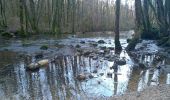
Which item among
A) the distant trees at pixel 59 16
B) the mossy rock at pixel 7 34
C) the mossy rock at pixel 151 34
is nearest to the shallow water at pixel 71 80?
the mossy rock at pixel 151 34

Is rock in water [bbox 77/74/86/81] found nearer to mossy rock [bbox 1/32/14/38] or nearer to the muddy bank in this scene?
the muddy bank

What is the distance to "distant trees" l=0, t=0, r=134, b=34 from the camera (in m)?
36.6

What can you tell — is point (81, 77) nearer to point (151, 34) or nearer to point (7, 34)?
point (151, 34)

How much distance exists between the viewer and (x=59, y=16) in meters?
39.8

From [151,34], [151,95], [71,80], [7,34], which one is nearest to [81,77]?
[71,80]

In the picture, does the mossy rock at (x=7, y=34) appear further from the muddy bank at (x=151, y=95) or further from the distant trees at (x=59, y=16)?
the muddy bank at (x=151, y=95)

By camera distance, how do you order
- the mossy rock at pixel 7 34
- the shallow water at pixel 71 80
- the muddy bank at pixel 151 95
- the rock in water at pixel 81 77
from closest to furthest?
the muddy bank at pixel 151 95 < the shallow water at pixel 71 80 < the rock in water at pixel 81 77 < the mossy rock at pixel 7 34

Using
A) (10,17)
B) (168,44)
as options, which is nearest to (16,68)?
(168,44)

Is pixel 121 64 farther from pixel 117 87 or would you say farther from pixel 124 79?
pixel 117 87

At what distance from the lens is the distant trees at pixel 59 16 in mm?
36625

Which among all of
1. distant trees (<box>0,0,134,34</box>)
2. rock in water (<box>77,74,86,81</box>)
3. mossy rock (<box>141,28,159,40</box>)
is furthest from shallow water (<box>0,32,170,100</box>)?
distant trees (<box>0,0,134,34</box>)

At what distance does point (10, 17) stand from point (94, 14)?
18.1 metres

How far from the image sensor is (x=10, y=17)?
41.8 m

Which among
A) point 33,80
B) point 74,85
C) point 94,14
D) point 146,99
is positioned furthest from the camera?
point 94,14
